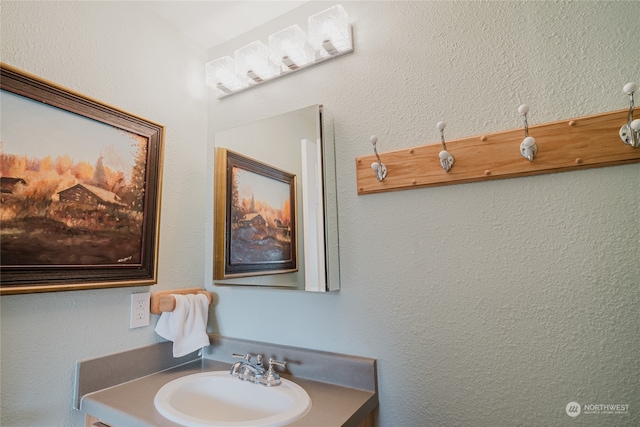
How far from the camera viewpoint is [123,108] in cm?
128

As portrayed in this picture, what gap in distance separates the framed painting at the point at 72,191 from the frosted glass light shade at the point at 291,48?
60 cm

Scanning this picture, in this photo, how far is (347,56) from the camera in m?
1.27

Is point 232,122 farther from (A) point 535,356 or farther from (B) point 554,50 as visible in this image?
(A) point 535,356

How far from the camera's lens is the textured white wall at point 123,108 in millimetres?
980

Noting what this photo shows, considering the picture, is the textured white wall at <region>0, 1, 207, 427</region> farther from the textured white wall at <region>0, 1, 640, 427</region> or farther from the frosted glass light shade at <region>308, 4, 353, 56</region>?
the frosted glass light shade at <region>308, 4, 353, 56</region>

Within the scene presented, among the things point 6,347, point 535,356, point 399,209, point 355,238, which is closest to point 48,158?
point 6,347

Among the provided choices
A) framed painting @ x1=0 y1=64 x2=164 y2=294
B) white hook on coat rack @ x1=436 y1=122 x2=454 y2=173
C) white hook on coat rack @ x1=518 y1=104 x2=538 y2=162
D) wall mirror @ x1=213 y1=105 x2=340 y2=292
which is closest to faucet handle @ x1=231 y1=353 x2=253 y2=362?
wall mirror @ x1=213 y1=105 x2=340 y2=292

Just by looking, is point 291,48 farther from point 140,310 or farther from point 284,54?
point 140,310

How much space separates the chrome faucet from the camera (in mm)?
1131

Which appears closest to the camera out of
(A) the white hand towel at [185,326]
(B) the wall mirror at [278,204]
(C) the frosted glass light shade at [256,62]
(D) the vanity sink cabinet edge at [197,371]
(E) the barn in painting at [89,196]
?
(D) the vanity sink cabinet edge at [197,371]

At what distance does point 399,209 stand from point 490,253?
0.31m

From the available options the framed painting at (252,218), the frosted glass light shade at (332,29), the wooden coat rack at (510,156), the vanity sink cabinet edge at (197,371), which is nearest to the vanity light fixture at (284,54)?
the frosted glass light shade at (332,29)

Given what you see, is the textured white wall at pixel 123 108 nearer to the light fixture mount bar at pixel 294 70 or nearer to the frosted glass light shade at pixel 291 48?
the light fixture mount bar at pixel 294 70

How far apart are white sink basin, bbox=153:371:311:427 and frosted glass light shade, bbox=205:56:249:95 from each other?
48.9 inches
